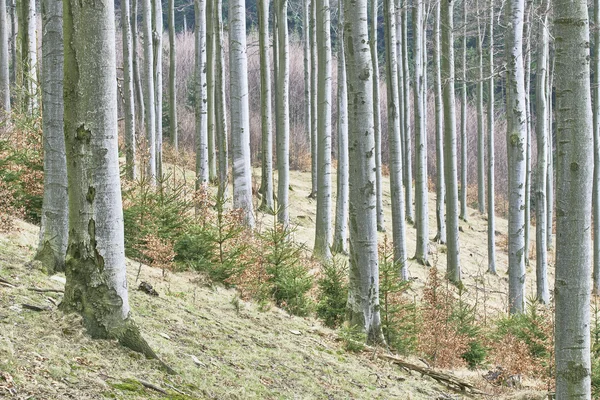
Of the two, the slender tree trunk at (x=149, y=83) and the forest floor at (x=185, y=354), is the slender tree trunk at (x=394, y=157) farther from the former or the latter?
the forest floor at (x=185, y=354)

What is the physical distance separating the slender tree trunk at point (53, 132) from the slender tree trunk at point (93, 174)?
1244 millimetres

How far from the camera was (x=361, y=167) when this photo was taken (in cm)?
715

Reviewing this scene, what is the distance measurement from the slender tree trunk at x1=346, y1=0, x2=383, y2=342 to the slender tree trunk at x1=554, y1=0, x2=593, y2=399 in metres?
3.10

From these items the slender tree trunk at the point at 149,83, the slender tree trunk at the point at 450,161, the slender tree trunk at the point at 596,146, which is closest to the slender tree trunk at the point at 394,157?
the slender tree trunk at the point at 450,161

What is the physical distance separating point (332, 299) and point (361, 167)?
183cm

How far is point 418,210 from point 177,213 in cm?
883

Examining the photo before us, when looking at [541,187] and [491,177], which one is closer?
[541,187]

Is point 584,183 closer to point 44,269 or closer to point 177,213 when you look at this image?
point 44,269

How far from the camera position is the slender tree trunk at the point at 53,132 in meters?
5.32

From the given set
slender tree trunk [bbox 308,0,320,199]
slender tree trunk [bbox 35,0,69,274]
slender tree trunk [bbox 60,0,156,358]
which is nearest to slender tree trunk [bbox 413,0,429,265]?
slender tree trunk [bbox 308,0,320,199]

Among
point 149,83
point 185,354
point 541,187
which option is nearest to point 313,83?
point 149,83

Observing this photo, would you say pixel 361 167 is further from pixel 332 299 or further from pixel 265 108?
pixel 265 108

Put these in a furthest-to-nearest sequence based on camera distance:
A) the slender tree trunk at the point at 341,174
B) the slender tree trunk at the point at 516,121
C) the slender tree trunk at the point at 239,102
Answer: the slender tree trunk at the point at 341,174
the slender tree trunk at the point at 239,102
the slender tree trunk at the point at 516,121

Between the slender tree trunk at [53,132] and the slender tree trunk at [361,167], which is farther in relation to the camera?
the slender tree trunk at [361,167]
